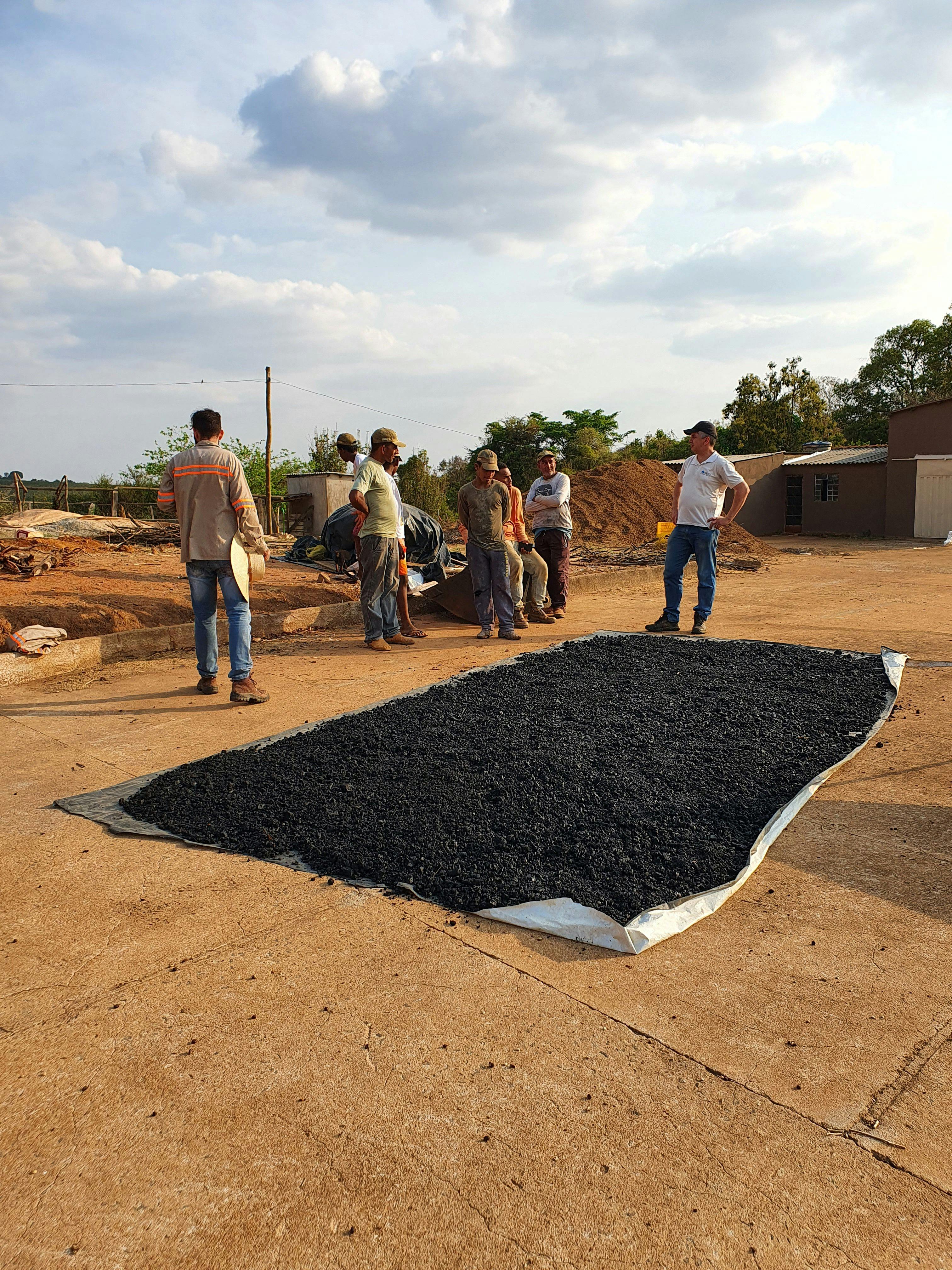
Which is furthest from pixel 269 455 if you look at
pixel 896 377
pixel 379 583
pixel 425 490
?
pixel 896 377

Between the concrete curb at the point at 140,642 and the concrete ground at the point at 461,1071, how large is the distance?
3149mm

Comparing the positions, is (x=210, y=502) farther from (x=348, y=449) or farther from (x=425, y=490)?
(x=425, y=490)

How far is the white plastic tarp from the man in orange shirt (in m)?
3.88

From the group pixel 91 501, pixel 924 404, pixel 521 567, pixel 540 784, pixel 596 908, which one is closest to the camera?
pixel 596 908

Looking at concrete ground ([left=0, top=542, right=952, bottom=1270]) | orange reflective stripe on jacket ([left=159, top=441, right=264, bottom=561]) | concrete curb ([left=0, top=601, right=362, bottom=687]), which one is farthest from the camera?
concrete curb ([left=0, top=601, right=362, bottom=687])

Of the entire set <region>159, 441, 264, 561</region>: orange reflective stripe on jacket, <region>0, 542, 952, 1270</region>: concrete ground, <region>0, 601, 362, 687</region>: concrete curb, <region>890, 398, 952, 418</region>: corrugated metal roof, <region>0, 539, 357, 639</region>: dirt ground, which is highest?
<region>890, 398, 952, 418</region>: corrugated metal roof

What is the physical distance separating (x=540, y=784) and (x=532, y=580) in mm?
5123

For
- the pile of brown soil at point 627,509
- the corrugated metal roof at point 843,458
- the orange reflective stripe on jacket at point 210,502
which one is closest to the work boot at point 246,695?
the orange reflective stripe on jacket at point 210,502

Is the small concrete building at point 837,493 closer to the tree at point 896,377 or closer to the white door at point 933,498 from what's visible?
the white door at point 933,498

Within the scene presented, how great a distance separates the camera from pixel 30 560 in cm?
902

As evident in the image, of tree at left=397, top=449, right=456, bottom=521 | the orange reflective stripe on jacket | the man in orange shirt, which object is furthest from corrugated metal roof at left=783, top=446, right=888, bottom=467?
the orange reflective stripe on jacket

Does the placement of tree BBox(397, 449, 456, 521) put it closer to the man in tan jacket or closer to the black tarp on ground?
the black tarp on ground

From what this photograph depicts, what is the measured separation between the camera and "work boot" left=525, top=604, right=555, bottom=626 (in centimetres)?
866

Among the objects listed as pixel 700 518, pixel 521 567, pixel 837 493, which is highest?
pixel 837 493
